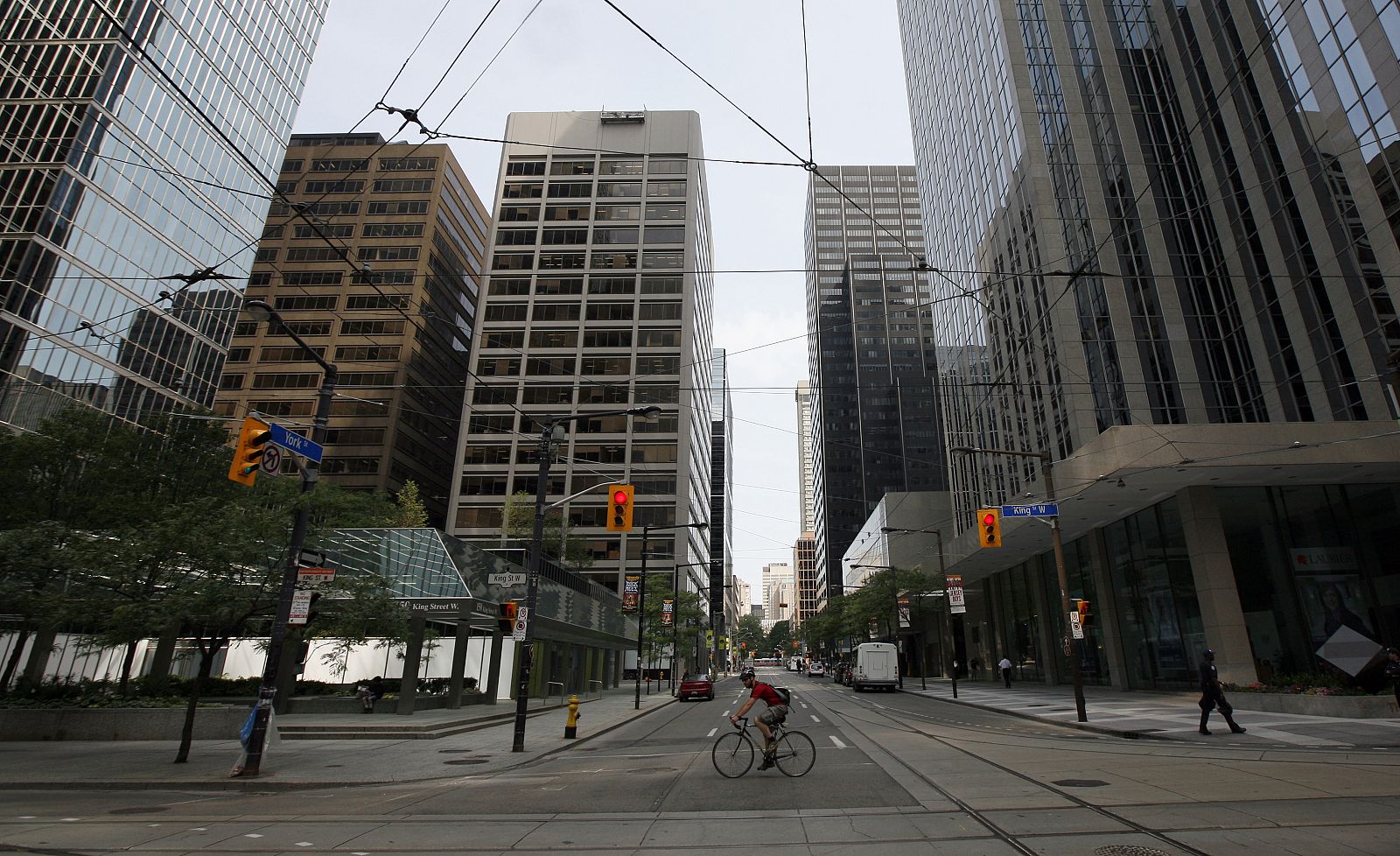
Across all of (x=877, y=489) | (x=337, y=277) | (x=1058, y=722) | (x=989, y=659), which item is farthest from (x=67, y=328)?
(x=877, y=489)

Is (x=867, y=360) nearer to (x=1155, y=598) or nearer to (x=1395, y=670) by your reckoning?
(x=1155, y=598)

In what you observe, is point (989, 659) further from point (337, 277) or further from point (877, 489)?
point (877, 489)

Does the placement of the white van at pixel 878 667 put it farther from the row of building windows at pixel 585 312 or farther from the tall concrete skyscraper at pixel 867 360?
the tall concrete skyscraper at pixel 867 360

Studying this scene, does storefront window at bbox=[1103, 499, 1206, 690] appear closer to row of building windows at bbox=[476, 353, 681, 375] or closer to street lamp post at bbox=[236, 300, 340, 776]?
street lamp post at bbox=[236, 300, 340, 776]

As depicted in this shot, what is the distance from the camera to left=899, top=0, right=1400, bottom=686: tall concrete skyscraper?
28.6 m

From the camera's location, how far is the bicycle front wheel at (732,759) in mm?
12312

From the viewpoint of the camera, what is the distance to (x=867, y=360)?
6506 inches

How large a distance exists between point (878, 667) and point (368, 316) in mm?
72115

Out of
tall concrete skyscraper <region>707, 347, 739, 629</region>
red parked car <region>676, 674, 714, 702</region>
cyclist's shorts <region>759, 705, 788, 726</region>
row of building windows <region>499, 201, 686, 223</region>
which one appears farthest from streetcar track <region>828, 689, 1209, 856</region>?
tall concrete skyscraper <region>707, 347, 739, 629</region>

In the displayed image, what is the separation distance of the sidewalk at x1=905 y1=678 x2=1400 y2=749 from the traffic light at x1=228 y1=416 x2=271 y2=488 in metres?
19.9

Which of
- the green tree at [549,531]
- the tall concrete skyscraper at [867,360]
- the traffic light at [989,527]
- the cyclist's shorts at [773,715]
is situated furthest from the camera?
the tall concrete skyscraper at [867,360]

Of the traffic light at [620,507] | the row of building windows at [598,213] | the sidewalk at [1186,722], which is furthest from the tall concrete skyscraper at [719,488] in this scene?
the traffic light at [620,507]

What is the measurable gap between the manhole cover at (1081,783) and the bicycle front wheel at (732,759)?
491 centimetres

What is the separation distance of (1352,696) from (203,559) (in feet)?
97.7
